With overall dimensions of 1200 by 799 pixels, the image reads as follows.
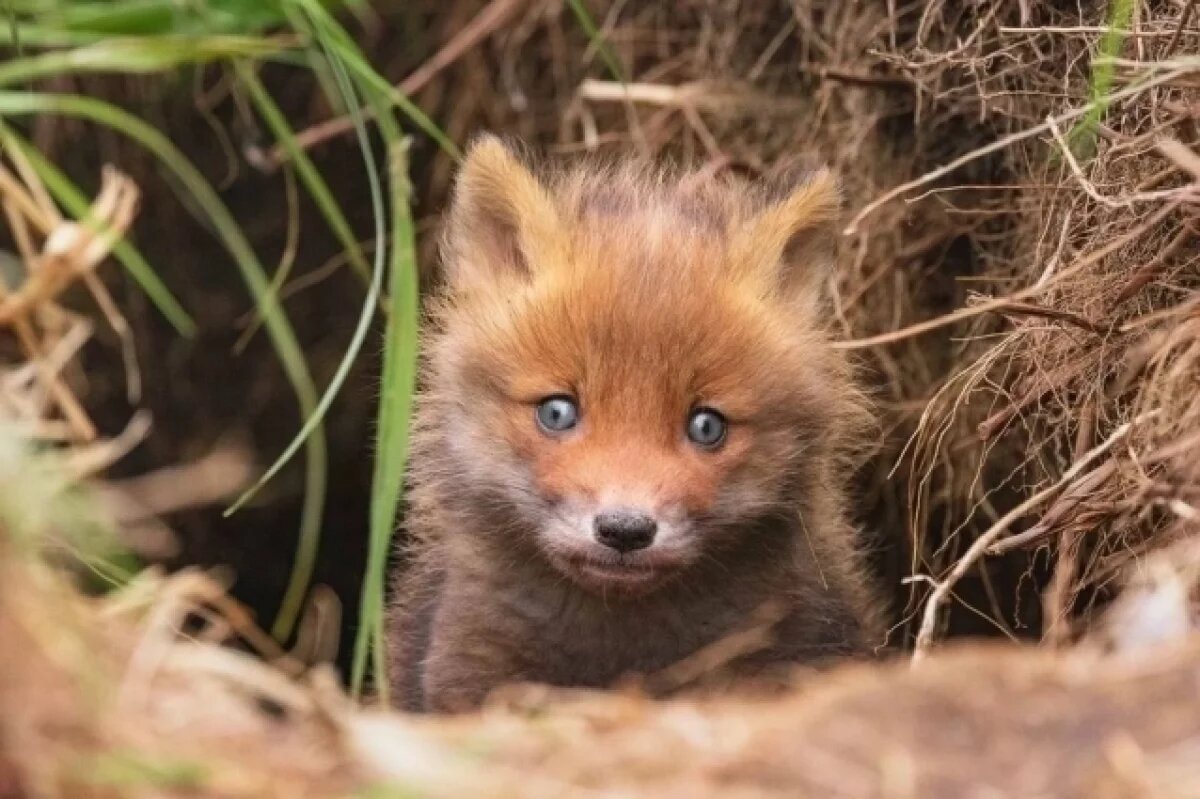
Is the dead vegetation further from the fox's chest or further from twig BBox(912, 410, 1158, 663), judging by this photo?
the fox's chest

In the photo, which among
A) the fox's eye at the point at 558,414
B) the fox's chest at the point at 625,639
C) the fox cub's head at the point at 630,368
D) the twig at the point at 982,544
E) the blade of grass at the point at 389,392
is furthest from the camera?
the fox's chest at the point at 625,639

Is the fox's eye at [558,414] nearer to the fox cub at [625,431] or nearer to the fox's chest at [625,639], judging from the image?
the fox cub at [625,431]

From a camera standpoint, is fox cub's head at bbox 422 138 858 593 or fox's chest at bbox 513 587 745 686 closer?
fox cub's head at bbox 422 138 858 593

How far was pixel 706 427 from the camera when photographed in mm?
3916

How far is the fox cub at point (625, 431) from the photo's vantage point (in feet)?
12.5

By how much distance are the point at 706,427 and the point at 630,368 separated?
0.78 feet

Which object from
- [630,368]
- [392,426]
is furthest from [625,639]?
[392,426]

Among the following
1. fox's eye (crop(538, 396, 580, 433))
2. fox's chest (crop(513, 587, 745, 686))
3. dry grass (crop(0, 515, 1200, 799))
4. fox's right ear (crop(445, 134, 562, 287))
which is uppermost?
fox's right ear (crop(445, 134, 562, 287))

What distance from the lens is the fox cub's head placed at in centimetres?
378

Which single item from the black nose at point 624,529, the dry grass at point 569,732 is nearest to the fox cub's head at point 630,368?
the black nose at point 624,529

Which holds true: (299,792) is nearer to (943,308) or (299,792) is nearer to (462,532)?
(462,532)

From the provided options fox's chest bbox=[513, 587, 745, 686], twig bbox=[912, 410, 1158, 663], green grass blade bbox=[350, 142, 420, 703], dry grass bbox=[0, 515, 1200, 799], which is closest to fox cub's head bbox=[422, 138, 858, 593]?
fox's chest bbox=[513, 587, 745, 686]

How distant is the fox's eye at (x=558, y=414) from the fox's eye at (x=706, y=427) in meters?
0.27

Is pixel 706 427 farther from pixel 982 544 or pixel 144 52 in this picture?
pixel 144 52
